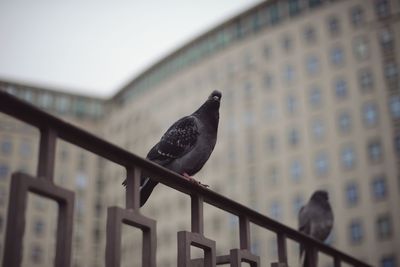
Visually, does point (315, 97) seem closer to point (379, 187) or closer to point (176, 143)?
point (379, 187)

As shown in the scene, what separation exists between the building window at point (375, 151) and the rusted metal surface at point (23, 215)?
144 ft

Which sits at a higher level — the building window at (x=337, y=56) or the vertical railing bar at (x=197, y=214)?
the building window at (x=337, y=56)

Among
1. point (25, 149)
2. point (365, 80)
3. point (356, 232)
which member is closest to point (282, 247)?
point (356, 232)

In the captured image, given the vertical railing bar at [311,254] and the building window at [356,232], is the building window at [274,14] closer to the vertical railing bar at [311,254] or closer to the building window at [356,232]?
the building window at [356,232]

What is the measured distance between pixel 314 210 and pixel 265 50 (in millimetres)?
45207

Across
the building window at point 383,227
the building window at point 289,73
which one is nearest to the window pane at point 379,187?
the building window at point 383,227

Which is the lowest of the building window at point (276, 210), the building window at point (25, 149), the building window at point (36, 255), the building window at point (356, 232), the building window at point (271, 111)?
the building window at point (356, 232)

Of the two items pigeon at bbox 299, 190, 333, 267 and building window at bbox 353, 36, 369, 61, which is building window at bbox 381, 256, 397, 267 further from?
pigeon at bbox 299, 190, 333, 267

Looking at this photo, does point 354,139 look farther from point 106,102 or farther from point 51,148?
point 51,148

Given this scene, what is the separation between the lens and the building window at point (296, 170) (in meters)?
49.1

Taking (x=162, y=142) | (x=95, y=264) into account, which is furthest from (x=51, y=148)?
(x=95, y=264)

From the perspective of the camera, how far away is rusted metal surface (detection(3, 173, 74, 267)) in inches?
86.3

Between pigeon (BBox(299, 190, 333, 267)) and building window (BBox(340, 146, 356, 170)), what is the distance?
120ft

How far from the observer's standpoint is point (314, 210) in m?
10.0
